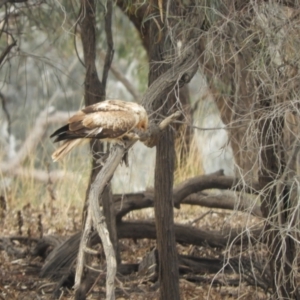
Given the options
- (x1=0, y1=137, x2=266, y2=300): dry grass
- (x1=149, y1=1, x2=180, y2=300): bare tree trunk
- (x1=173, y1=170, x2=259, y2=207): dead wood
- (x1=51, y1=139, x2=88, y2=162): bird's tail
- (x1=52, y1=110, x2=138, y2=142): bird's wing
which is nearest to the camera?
(x1=52, y1=110, x2=138, y2=142): bird's wing

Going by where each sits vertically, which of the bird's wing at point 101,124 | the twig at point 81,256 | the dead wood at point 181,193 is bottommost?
the twig at point 81,256

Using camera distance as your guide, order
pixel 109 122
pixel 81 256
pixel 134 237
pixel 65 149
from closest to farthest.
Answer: pixel 81 256 < pixel 109 122 < pixel 65 149 < pixel 134 237

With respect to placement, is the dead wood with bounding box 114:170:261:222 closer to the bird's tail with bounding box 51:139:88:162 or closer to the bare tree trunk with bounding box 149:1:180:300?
the bare tree trunk with bounding box 149:1:180:300

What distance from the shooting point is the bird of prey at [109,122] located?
425 centimetres

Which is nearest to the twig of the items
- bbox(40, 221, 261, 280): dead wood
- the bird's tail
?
the bird's tail

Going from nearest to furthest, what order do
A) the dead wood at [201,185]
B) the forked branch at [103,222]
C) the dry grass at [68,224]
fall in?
the forked branch at [103,222] < the dry grass at [68,224] < the dead wood at [201,185]

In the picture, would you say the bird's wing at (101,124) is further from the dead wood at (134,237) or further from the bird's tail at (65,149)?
the dead wood at (134,237)

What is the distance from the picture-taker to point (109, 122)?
4266mm

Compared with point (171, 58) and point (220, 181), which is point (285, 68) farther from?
point (220, 181)

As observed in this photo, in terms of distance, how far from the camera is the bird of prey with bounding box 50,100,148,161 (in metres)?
4.25

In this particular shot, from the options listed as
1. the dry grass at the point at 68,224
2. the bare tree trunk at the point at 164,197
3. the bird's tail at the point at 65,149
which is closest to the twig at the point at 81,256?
the bird's tail at the point at 65,149

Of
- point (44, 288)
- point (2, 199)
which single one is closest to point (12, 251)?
point (2, 199)

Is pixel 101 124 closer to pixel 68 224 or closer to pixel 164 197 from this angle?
pixel 164 197

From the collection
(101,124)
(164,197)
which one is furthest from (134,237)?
(101,124)
